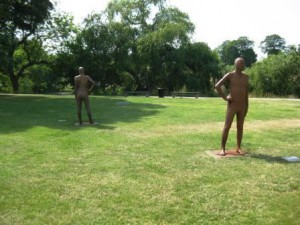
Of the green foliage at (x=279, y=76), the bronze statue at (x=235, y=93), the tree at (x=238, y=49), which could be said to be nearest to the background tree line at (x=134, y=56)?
the green foliage at (x=279, y=76)

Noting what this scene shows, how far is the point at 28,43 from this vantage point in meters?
40.0

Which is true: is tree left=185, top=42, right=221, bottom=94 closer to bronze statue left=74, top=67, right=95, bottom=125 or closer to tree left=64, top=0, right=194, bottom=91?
tree left=64, top=0, right=194, bottom=91

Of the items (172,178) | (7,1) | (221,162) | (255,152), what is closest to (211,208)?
(172,178)

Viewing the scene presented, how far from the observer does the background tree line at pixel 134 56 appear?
120 feet

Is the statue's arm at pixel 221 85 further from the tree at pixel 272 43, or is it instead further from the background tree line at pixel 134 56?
the tree at pixel 272 43

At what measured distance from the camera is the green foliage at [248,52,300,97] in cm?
3553

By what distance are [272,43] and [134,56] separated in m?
59.4

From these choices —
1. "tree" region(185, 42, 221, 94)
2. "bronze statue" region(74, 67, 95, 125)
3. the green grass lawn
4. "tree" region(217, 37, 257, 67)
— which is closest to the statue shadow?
the green grass lawn

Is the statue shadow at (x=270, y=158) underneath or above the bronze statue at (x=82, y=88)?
underneath

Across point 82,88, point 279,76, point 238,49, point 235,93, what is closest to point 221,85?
point 235,93

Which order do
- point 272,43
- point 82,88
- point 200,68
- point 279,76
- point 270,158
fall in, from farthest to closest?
1. point 272,43
2. point 200,68
3. point 279,76
4. point 82,88
5. point 270,158

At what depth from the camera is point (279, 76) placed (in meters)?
35.9

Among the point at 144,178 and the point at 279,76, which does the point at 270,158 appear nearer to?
the point at 144,178

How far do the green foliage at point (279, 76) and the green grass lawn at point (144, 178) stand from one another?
25018 millimetres
